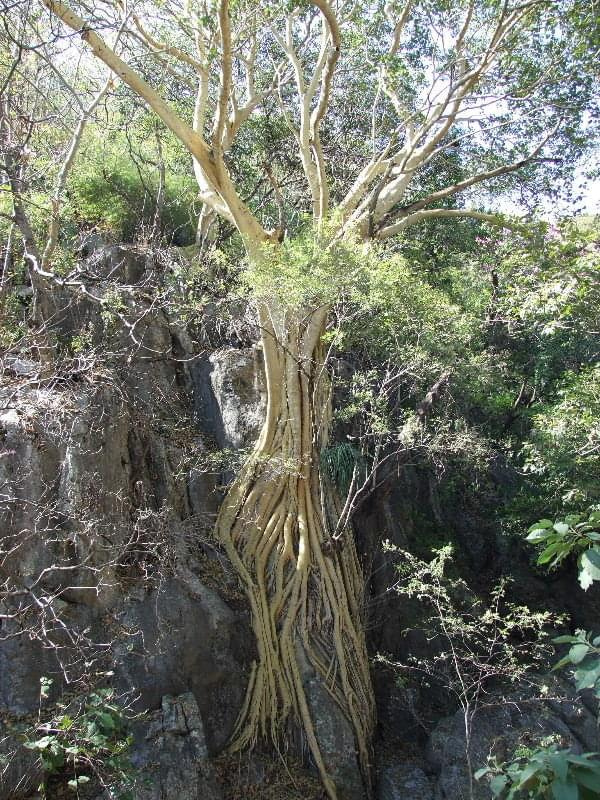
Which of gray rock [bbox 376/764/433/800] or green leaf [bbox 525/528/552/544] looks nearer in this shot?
green leaf [bbox 525/528/552/544]

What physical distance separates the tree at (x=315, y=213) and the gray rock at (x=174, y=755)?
98 centimetres

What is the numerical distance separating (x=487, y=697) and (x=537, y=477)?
294cm

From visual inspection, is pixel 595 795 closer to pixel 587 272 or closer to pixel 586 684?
pixel 586 684

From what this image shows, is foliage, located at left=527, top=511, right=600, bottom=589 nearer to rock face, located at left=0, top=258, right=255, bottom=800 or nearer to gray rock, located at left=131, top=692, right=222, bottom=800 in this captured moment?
rock face, located at left=0, top=258, right=255, bottom=800

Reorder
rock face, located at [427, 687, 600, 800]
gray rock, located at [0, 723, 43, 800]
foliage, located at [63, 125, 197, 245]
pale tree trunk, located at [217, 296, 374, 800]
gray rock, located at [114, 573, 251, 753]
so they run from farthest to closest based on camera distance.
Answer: foliage, located at [63, 125, 197, 245], pale tree trunk, located at [217, 296, 374, 800], rock face, located at [427, 687, 600, 800], gray rock, located at [114, 573, 251, 753], gray rock, located at [0, 723, 43, 800]

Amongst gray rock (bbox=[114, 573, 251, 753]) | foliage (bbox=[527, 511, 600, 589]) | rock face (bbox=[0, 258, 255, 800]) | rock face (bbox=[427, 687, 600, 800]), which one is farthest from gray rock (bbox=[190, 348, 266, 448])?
foliage (bbox=[527, 511, 600, 589])

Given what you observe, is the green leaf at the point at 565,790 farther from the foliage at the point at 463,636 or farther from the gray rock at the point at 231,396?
→ the gray rock at the point at 231,396

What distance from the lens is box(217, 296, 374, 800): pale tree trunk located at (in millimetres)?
7500

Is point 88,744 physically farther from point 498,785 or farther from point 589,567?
point 589,567

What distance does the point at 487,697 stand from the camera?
8062 mm

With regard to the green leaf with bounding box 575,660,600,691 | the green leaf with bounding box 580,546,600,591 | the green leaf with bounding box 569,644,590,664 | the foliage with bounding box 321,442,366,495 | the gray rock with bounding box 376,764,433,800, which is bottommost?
the gray rock with bounding box 376,764,433,800

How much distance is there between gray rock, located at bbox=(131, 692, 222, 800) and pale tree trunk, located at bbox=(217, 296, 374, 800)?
41.6 inches

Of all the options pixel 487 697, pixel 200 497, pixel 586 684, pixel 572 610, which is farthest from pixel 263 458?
pixel 586 684

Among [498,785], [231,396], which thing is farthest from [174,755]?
[498,785]
